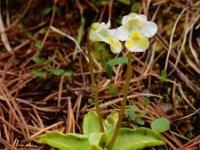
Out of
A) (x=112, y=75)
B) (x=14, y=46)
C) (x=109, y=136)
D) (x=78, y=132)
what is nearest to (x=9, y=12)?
(x=14, y=46)

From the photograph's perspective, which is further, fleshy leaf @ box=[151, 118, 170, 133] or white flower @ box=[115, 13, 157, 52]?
fleshy leaf @ box=[151, 118, 170, 133]

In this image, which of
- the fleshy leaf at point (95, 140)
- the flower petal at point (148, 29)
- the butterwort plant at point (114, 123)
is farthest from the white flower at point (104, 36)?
the fleshy leaf at point (95, 140)

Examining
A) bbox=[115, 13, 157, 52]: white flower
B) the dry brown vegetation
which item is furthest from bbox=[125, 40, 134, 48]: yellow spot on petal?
the dry brown vegetation

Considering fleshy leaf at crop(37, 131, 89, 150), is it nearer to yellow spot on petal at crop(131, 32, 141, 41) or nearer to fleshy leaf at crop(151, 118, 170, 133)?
fleshy leaf at crop(151, 118, 170, 133)

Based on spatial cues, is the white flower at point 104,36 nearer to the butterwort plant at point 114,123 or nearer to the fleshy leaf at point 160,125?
the butterwort plant at point 114,123

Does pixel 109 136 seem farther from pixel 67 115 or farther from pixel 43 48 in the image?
pixel 43 48

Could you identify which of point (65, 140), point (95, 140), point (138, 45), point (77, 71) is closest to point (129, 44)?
point (138, 45)

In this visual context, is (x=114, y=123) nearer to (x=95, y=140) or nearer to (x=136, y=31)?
(x=95, y=140)
